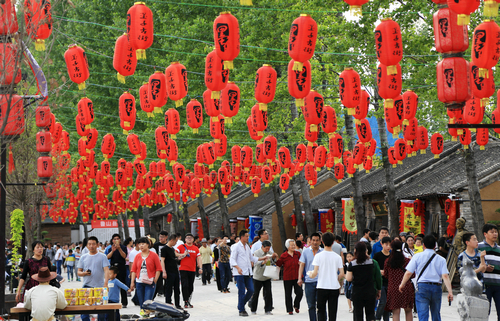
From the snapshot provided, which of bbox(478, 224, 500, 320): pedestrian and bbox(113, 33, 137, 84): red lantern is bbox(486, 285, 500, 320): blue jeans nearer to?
bbox(478, 224, 500, 320): pedestrian

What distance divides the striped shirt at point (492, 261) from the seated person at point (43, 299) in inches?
271

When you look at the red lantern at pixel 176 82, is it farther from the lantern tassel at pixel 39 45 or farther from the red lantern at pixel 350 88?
the red lantern at pixel 350 88

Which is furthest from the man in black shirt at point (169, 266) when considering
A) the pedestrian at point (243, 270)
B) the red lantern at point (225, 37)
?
the red lantern at point (225, 37)

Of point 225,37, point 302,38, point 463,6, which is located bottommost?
point 463,6

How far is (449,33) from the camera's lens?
9805 millimetres

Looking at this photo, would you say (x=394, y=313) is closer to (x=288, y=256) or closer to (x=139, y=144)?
(x=288, y=256)

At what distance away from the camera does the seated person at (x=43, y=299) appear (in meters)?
8.54

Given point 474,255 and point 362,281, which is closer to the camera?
point 362,281

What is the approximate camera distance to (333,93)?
2370cm

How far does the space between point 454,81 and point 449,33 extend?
86cm

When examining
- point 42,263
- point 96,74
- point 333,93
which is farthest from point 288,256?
point 96,74

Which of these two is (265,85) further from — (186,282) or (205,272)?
(205,272)

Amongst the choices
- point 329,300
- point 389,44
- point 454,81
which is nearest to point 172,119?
point 389,44

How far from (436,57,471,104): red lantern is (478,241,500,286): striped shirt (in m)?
2.53
